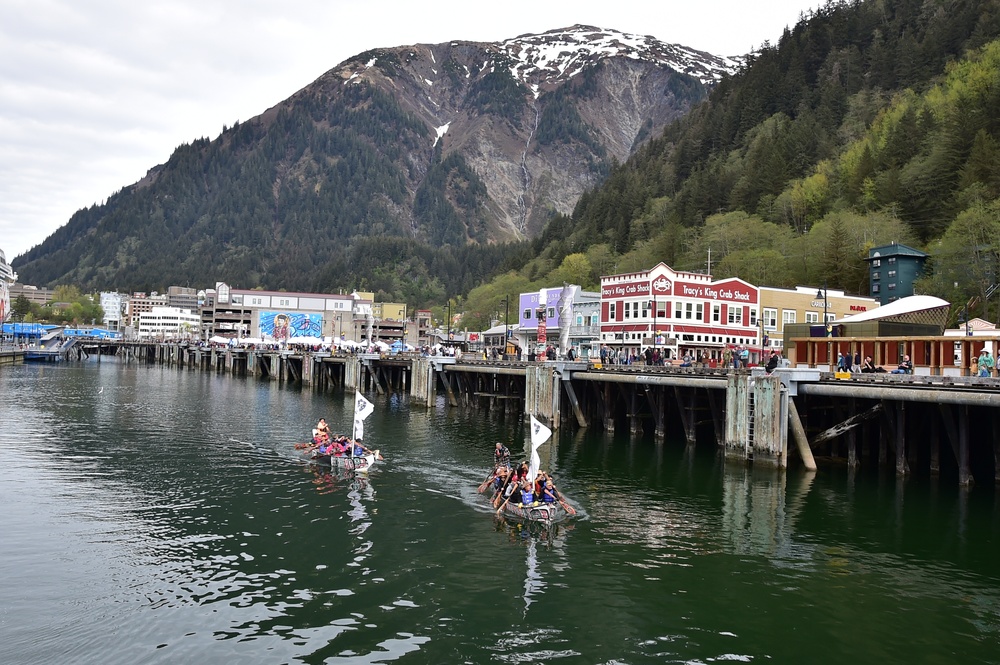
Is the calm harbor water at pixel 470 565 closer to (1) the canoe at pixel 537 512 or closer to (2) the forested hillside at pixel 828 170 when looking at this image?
(1) the canoe at pixel 537 512

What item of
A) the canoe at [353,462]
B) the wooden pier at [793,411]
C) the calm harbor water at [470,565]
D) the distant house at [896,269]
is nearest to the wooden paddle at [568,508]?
the calm harbor water at [470,565]

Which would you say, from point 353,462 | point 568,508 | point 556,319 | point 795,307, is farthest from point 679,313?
point 568,508

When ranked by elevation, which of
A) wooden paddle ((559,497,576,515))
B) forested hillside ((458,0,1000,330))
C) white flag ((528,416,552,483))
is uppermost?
forested hillside ((458,0,1000,330))

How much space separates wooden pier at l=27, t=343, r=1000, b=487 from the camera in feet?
113

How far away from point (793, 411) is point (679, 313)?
38.6 m

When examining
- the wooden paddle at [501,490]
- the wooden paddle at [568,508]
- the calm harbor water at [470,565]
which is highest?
the wooden paddle at [501,490]

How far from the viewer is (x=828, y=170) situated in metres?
120

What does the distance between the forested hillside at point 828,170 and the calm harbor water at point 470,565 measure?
5054cm

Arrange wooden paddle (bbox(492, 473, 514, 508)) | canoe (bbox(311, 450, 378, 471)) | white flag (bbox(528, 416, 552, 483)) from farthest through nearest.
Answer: canoe (bbox(311, 450, 378, 471)), wooden paddle (bbox(492, 473, 514, 508)), white flag (bbox(528, 416, 552, 483))

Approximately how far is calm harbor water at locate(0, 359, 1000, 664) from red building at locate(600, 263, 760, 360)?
34951mm

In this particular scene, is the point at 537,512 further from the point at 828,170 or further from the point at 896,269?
the point at 828,170

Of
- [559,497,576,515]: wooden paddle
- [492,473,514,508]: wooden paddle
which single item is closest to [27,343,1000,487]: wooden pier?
[559,497,576,515]: wooden paddle

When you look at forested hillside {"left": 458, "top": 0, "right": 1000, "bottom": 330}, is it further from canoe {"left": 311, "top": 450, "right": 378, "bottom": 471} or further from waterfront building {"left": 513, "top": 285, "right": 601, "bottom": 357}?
canoe {"left": 311, "top": 450, "right": 378, "bottom": 471}

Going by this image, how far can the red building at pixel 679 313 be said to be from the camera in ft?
249
